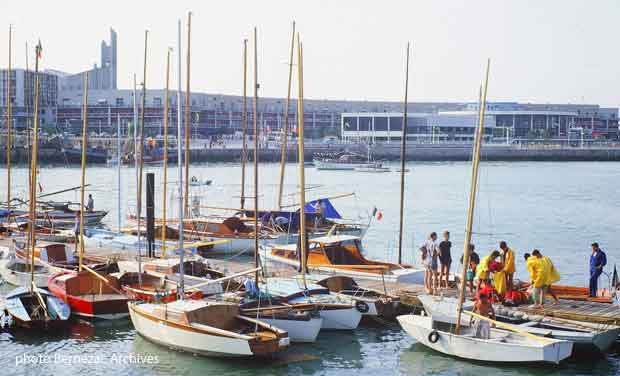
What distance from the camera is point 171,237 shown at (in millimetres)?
38000

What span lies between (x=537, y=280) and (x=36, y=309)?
12.8 m

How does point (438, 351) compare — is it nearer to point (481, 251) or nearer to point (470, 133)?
point (481, 251)

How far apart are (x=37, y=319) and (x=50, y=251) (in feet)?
22.8

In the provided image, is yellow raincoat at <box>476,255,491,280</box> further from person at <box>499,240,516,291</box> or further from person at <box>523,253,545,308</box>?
person at <box>523,253,545,308</box>

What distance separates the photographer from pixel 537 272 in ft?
72.5

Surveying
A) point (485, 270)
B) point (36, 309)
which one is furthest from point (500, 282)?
point (36, 309)

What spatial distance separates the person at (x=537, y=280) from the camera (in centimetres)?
2206

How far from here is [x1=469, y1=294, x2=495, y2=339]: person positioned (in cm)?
2053

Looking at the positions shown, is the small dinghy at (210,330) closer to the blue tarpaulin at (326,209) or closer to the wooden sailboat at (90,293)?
the wooden sailboat at (90,293)

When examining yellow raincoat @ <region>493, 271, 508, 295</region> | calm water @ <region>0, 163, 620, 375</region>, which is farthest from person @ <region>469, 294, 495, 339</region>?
yellow raincoat @ <region>493, 271, 508, 295</region>

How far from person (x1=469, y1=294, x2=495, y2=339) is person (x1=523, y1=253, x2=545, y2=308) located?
164 centimetres

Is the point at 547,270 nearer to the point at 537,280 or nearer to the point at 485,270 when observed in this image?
the point at 537,280

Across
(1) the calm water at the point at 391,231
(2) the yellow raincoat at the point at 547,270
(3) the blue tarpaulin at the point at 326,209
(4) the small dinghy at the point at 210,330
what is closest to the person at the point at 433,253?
(1) the calm water at the point at 391,231

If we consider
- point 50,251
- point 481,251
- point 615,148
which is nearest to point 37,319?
point 50,251
